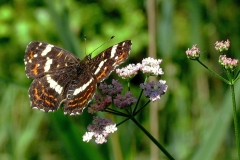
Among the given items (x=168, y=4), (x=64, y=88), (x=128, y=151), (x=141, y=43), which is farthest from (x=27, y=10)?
(x=64, y=88)

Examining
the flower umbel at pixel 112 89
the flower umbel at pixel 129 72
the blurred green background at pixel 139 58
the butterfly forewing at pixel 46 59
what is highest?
the blurred green background at pixel 139 58

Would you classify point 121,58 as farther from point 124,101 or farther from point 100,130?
point 100,130

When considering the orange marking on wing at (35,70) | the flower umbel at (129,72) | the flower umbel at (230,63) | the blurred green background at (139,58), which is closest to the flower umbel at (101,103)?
the flower umbel at (129,72)

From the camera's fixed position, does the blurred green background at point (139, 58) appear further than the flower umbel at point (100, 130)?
Yes

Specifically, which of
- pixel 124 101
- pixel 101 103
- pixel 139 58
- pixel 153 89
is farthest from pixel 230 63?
pixel 139 58

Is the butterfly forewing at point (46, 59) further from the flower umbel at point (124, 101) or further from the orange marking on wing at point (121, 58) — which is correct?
the flower umbel at point (124, 101)

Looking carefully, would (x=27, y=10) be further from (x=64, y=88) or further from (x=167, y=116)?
(x=64, y=88)
